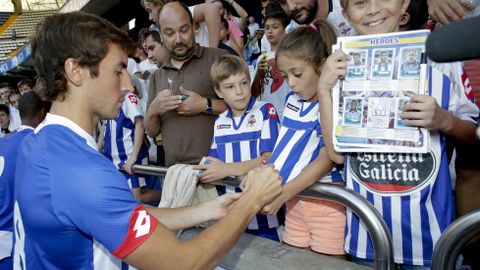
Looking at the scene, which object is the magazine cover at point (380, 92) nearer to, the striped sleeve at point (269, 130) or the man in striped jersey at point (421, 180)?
the man in striped jersey at point (421, 180)

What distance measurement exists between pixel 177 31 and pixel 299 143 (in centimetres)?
146

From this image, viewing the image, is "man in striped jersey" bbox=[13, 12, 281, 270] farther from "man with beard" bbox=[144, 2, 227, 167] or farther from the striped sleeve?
"man with beard" bbox=[144, 2, 227, 167]

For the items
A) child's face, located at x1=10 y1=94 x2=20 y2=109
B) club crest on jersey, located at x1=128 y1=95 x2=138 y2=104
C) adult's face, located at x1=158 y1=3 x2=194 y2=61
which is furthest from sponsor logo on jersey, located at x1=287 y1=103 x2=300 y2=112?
child's face, located at x1=10 y1=94 x2=20 y2=109

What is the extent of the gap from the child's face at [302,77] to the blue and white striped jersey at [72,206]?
96 centimetres

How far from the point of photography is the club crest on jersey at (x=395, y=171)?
1460 millimetres

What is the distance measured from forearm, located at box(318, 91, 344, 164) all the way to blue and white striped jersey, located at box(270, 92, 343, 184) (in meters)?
0.16

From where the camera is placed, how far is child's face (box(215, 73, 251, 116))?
247cm

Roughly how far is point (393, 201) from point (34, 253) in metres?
1.27

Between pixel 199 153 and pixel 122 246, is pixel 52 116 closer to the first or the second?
pixel 122 246

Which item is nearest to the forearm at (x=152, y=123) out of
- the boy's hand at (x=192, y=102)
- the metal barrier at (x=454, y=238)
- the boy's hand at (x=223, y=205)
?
the boy's hand at (x=192, y=102)

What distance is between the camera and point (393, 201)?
1498 millimetres

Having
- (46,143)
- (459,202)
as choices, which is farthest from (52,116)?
(459,202)

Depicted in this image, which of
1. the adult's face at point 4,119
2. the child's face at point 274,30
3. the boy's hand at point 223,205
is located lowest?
the adult's face at point 4,119

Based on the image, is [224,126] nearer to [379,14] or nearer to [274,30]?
[379,14]
